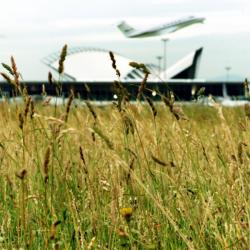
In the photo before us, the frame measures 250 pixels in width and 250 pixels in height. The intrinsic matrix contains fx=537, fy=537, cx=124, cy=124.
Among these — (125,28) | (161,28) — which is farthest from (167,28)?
(125,28)

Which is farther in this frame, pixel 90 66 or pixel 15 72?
pixel 90 66

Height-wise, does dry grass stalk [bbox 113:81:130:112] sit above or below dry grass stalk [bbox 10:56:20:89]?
below

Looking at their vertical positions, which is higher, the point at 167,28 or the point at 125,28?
the point at 125,28

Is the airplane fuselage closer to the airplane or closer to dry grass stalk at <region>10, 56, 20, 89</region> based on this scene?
the airplane

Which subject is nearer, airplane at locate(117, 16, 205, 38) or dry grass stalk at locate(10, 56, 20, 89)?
dry grass stalk at locate(10, 56, 20, 89)

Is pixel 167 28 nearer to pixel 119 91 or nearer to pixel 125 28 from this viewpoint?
pixel 125 28

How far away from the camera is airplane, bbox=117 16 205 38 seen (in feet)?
222

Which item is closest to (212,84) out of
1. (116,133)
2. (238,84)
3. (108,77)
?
(238,84)

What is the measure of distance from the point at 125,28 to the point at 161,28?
518 cm

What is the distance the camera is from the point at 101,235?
1.88 m

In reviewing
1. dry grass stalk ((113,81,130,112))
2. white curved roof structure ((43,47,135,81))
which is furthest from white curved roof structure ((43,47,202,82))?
dry grass stalk ((113,81,130,112))

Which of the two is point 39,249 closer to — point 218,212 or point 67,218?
point 67,218

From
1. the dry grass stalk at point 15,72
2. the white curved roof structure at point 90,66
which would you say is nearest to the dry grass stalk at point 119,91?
the dry grass stalk at point 15,72

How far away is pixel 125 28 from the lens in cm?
7025
